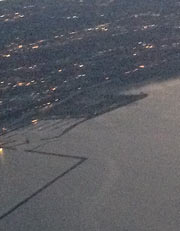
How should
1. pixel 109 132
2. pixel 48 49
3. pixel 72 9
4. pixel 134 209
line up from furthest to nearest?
pixel 72 9
pixel 48 49
pixel 109 132
pixel 134 209

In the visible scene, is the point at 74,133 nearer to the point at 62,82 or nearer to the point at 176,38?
the point at 62,82

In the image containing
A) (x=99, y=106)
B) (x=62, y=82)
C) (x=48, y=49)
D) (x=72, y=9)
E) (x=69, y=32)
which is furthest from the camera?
(x=72, y=9)

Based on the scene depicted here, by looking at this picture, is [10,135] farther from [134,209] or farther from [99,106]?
[134,209]

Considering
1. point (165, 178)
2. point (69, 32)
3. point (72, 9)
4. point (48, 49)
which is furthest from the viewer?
point (72, 9)

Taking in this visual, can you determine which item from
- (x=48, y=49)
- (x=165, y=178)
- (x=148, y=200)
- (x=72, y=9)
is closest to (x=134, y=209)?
(x=148, y=200)

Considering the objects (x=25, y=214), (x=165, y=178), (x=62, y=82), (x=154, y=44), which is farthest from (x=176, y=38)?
(x=25, y=214)

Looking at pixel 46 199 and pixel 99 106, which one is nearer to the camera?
pixel 46 199

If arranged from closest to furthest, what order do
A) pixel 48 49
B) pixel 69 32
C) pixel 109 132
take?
pixel 109 132, pixel 48 49, pixel 69 32
